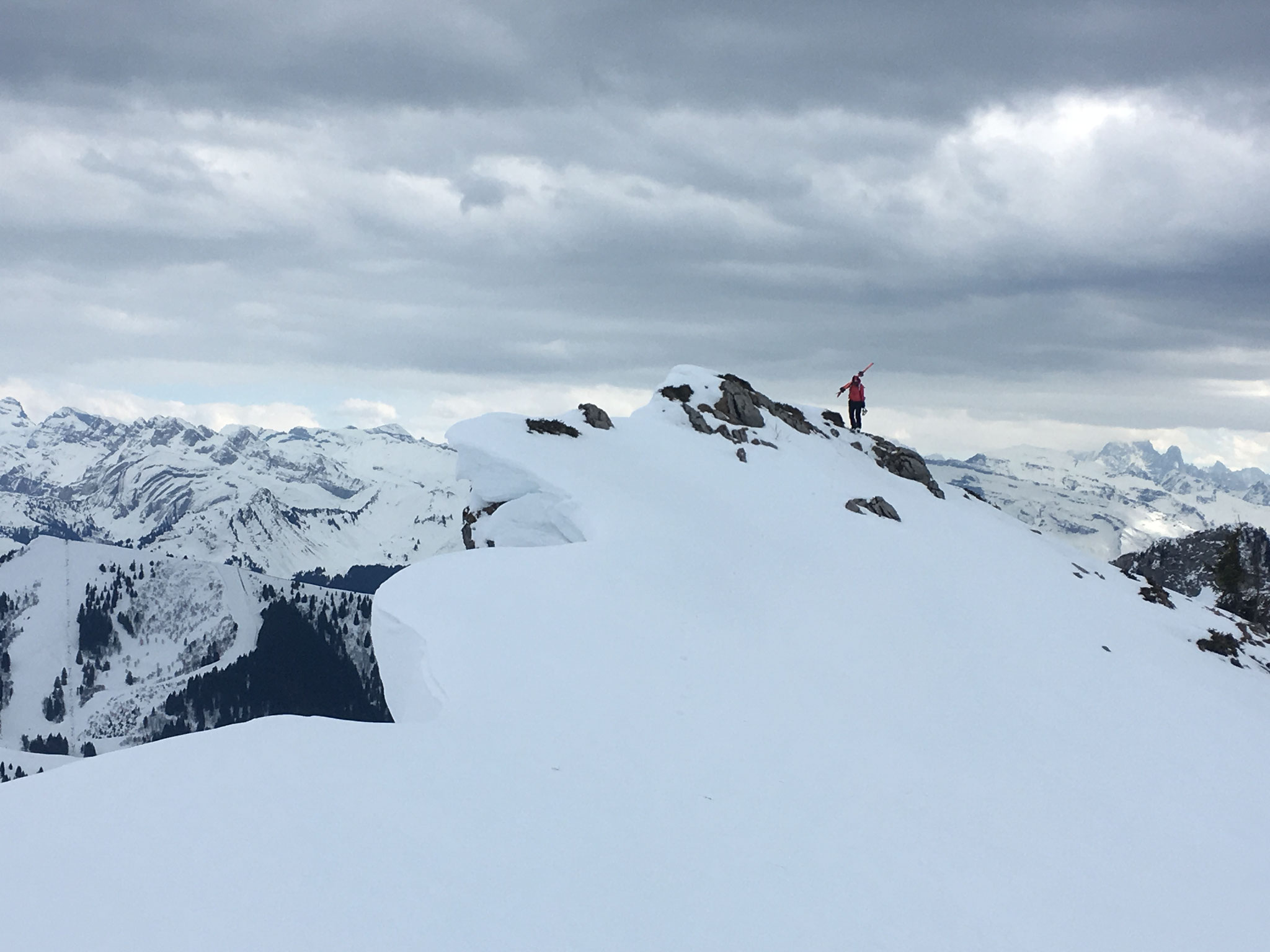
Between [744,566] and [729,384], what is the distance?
3042 centimetres

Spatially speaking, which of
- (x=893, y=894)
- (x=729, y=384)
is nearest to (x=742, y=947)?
(x=893, y=894)

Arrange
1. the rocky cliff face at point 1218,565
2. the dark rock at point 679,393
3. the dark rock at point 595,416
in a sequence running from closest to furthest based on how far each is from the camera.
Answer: the dark rock at point 595,416 → the dark rock at point 679,393 → the rocky cliff face at point 1218,565

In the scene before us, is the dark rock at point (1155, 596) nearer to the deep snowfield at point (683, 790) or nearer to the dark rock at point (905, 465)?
the dark rock at point (905, 465)

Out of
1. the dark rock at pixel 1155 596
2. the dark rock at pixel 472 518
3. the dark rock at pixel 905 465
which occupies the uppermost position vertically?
the dark rock at pixel 905 465

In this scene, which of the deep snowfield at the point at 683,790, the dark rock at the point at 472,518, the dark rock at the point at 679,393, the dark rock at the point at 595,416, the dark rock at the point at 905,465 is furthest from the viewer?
the dark rock at the point at 905,465

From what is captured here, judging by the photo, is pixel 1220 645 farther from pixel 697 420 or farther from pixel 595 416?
pixel 595 416

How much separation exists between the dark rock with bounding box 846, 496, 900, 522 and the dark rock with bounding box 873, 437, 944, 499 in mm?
13439

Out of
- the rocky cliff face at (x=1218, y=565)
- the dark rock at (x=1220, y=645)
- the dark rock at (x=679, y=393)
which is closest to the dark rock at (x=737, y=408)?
the dark rock at (x=679, y=393)

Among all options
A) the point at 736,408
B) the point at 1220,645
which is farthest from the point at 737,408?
the point at 1220,645

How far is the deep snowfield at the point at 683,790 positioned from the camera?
Result: 32.5ft

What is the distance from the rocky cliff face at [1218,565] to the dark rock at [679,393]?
142ft

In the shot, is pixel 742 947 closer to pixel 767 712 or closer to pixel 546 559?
pixel 767 712

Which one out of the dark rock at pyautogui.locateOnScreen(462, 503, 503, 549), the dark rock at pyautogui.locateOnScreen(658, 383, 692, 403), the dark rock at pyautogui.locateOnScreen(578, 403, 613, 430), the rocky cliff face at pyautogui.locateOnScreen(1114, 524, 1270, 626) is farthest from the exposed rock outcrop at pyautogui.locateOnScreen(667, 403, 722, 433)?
the rocky cliff face at pyautogui.locateOnScreen(1114, 524, 1270, 626)

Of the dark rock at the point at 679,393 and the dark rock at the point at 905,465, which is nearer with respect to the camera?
the dark rock at the point at 679,393
